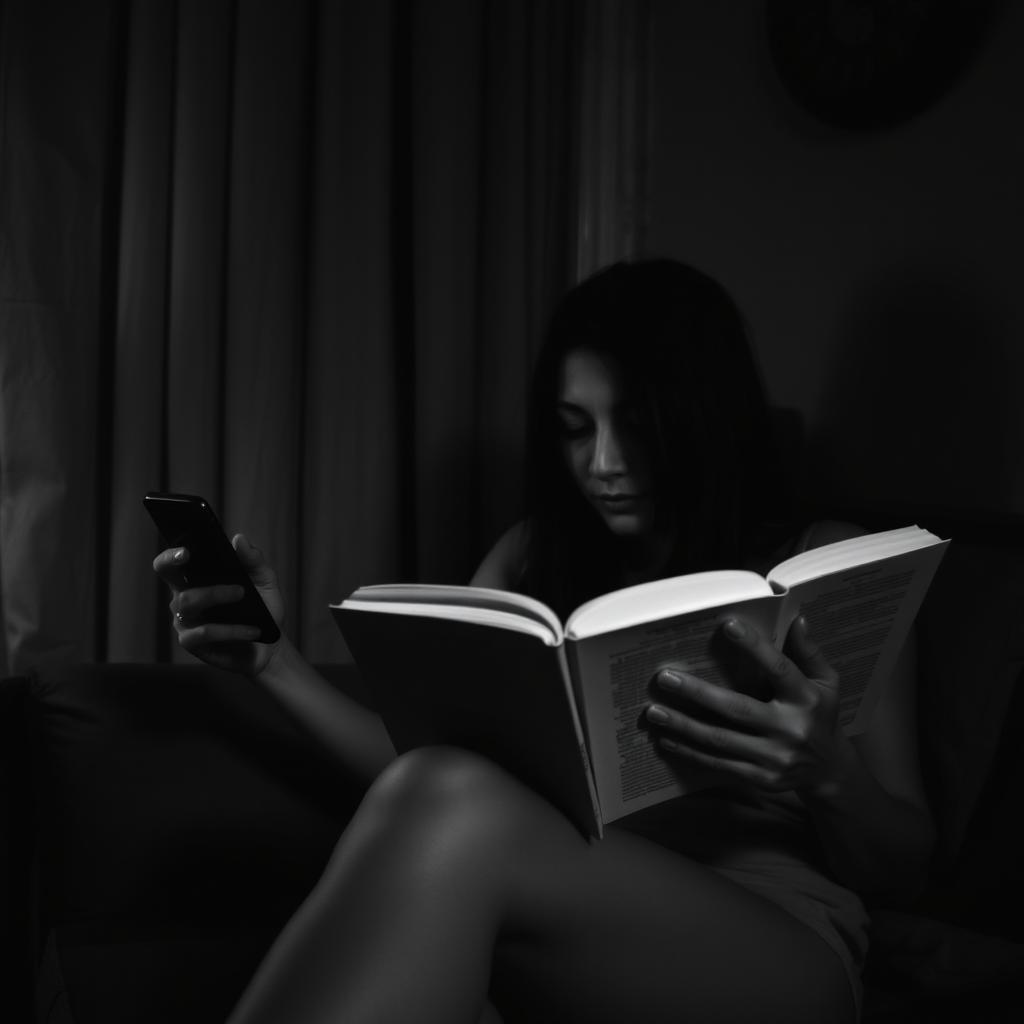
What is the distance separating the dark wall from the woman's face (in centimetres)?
40

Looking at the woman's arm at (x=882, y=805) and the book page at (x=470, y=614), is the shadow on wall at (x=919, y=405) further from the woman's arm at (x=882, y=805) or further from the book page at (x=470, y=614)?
the book page at (x=470, y=614)

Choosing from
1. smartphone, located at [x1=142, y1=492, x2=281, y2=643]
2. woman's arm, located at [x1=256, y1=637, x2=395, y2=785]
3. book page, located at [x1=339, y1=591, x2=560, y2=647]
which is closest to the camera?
book page, located at [x1=339, y1=591, x2=560, y2=647]

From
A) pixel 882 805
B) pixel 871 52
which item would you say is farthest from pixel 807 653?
pixel 871 52

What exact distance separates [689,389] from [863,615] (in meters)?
0.37

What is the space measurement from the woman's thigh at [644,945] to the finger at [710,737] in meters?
0.10

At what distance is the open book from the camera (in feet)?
2.01

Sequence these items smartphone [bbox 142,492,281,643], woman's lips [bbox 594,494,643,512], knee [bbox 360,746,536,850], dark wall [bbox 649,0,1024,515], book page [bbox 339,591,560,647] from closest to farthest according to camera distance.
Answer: book page [bbox 339,591,560,647], knee [bbox 360,746,536,850], smartphone [bbox 142,492,281,643], woman's lips [bbox 594,494,643,512], dark wall [bbox 649,0,1024,515]

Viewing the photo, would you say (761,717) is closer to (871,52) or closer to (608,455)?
(608,455)

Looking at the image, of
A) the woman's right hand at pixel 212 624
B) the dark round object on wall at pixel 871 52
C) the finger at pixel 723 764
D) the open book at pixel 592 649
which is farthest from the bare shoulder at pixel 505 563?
the dark round object on wall at pixel 871 52

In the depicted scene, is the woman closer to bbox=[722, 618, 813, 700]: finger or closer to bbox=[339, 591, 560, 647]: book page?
bbox=[722, 618, 813, 700]: finger

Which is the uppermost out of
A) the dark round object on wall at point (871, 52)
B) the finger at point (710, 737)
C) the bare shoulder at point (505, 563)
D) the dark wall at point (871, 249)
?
the dark round object on wall at point (871, 52)

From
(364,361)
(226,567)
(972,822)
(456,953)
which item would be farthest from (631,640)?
(364,361)

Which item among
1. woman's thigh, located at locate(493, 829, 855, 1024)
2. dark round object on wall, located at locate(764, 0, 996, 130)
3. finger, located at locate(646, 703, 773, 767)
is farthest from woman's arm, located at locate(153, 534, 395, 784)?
dark round object on wall, located at locate(764, 0, 996, 130)

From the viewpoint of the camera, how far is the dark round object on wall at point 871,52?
1.23 m
